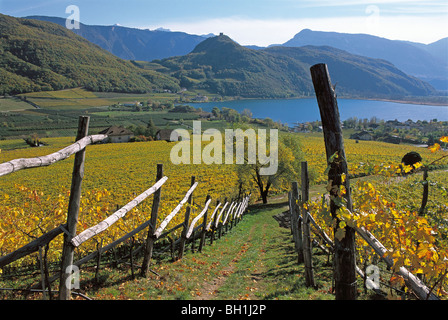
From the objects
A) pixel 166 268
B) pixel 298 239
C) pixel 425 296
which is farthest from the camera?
pixel 298 239

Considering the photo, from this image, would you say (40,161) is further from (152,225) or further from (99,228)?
(152,225)

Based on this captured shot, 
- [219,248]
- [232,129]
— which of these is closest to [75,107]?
[232,129]

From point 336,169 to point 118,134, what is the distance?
79986mm

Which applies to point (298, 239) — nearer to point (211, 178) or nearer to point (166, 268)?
point (166, 268)

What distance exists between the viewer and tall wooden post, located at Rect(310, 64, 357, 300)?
3473 mm

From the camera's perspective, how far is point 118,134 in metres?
77.4

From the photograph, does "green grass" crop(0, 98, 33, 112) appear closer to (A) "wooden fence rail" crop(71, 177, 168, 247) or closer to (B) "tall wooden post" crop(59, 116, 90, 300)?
(A) "wooden fence rail" crop(71, 177, 168, 247)

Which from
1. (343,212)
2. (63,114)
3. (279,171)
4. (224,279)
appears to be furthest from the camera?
(63,114)

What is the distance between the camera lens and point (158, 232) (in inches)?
242

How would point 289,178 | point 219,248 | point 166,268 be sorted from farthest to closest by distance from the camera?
point 289,178, point 219,248, point 166,268

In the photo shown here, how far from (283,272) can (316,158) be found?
1694 inches

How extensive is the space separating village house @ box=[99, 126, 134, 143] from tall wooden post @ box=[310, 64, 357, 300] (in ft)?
256

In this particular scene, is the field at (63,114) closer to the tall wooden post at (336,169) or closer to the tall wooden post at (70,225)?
the tall wooden post at (70,225)

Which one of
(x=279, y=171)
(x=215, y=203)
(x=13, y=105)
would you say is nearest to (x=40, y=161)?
Answer: (x=215, y=203)
